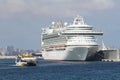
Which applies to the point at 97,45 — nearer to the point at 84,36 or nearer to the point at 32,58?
the point at 84,36

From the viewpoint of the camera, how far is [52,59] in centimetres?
19900

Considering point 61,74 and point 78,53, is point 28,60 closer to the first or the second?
point 78,53

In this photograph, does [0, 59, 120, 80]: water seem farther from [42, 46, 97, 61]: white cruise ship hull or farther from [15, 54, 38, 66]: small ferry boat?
[42, 46, 97, 61]: white cruise ship hull

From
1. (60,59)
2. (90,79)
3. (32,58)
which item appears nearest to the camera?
(90,79)

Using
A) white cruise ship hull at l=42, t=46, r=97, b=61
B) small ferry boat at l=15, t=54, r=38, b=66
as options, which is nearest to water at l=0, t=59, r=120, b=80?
small ferry boat at l=15, t=54, r=38, b=66

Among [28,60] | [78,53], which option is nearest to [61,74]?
[28,60]

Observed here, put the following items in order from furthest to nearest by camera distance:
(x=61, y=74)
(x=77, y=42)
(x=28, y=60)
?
(x=77, y=42) < (x=28, y=60) < (x=61, y=74)

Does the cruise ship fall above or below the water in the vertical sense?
above

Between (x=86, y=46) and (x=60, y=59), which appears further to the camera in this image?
(x=60, y=59)

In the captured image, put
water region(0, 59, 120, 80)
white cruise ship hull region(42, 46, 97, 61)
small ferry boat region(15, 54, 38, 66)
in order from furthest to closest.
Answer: white cruise ship hull region(42, 46, 97, 61), small ferry boat region(15, 54, 38, 66), water region(0, 59, 120, 80)

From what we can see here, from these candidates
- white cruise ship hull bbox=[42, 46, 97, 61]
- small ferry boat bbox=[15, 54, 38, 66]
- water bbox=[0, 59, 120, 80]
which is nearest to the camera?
water bbox=[0, 59, 120, 80]

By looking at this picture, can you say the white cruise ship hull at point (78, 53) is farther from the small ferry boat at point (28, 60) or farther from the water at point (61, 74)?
the water at point (61, 74)

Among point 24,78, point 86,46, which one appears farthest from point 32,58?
point 24,78

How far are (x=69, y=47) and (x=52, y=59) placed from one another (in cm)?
2274
